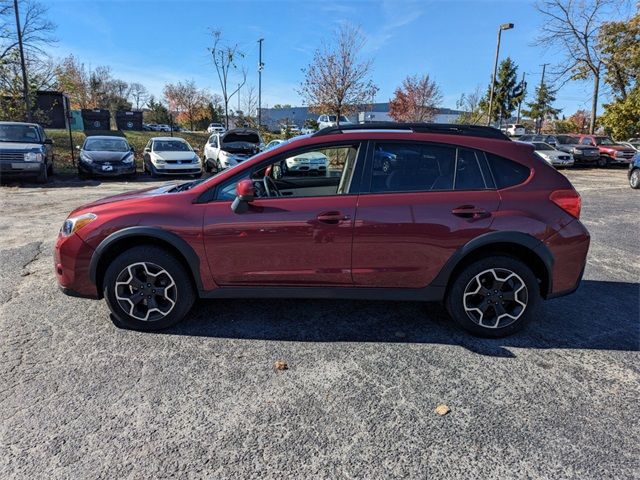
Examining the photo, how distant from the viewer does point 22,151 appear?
12766 millimetres

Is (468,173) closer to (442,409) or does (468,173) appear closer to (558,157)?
(442,409)

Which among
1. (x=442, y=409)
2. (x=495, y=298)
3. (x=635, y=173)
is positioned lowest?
(x=442, y=409)

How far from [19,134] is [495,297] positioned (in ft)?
48.7

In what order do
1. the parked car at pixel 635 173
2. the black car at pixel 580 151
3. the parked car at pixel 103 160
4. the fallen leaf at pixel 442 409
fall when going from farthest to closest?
the black car at pixel 580 151 → the parked car at pixel 103 160 → the parked car at pixel 635 173 → the fallen leaf at pixel 442 409

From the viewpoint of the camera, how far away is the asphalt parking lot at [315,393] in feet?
7.29

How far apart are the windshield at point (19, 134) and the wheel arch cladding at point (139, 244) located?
1236cm

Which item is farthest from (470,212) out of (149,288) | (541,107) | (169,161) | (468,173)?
(541,107)

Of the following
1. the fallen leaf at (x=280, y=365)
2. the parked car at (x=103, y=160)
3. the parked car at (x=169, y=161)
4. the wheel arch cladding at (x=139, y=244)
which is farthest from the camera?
the parked car at (x=169, y=161)

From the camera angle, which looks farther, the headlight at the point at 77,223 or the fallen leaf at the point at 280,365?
the headlight at the point at 77,223

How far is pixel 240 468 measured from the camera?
2.16 meters

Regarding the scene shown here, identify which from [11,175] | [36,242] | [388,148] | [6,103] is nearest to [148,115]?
[6,103]

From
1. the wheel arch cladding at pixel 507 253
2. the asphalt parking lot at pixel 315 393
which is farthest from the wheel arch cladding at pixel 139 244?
the wheel arch cladding at pixel 507 253

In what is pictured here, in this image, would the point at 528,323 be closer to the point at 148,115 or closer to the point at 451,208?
the point at 451,208

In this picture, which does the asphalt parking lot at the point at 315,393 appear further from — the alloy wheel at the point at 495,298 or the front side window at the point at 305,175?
the front side window at the point at 305,175
